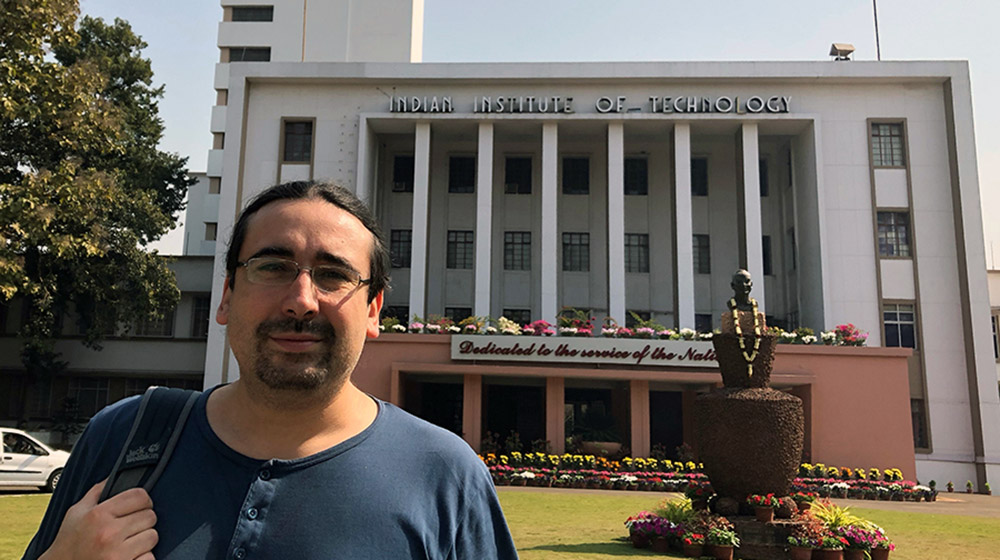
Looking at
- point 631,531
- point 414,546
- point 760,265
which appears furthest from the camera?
point 760,265

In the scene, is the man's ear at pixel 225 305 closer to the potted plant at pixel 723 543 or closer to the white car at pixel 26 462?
the potted plant at pixel 723 543

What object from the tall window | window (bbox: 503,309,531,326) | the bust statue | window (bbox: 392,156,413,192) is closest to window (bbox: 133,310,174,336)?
the tall window

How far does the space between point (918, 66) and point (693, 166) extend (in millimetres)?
8653

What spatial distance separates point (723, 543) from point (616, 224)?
19.0 meters

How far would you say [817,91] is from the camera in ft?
92.5

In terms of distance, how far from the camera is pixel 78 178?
16078 millimetres

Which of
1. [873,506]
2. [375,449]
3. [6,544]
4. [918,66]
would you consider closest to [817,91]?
[918,66]

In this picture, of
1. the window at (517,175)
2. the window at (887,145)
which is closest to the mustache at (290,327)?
the window at (887,145)

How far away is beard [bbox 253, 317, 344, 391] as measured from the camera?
1830 mm

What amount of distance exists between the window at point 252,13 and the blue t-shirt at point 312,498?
4595 cm

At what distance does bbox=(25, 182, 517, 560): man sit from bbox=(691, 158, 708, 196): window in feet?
101

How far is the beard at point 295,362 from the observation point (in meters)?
1.83

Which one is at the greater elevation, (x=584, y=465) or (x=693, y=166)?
(x=693, y=166)

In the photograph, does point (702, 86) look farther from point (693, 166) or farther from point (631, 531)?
point (631, 531)
